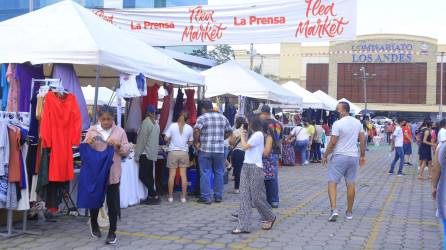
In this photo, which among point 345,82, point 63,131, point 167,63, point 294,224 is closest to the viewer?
point 63,131

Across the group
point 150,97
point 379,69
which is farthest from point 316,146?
point 379,69

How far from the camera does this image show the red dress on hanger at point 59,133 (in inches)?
257

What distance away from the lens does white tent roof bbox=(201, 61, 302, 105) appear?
14.3 meters

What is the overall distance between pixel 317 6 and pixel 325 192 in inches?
167

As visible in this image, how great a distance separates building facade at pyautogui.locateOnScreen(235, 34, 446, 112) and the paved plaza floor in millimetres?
58838

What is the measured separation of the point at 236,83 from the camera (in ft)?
47.7

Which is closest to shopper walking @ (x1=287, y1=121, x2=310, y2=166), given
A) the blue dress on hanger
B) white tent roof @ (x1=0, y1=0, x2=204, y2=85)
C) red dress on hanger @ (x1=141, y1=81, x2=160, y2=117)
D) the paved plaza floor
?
the paved plaza floor

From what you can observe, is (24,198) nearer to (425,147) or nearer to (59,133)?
(59,133)

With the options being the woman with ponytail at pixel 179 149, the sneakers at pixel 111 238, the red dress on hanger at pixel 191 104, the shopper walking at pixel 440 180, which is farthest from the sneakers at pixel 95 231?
the red dress on hanger at pixel 191 104

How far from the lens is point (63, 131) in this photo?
263 inches

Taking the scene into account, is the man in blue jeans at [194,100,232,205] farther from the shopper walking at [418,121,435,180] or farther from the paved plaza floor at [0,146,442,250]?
the shopper walking at [418,121,435,180]

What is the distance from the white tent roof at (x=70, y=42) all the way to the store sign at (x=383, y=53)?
61551 millimetres

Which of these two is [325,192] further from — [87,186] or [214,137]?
[87,186]

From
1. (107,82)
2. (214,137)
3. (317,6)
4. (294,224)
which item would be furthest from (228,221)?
(317,6)
